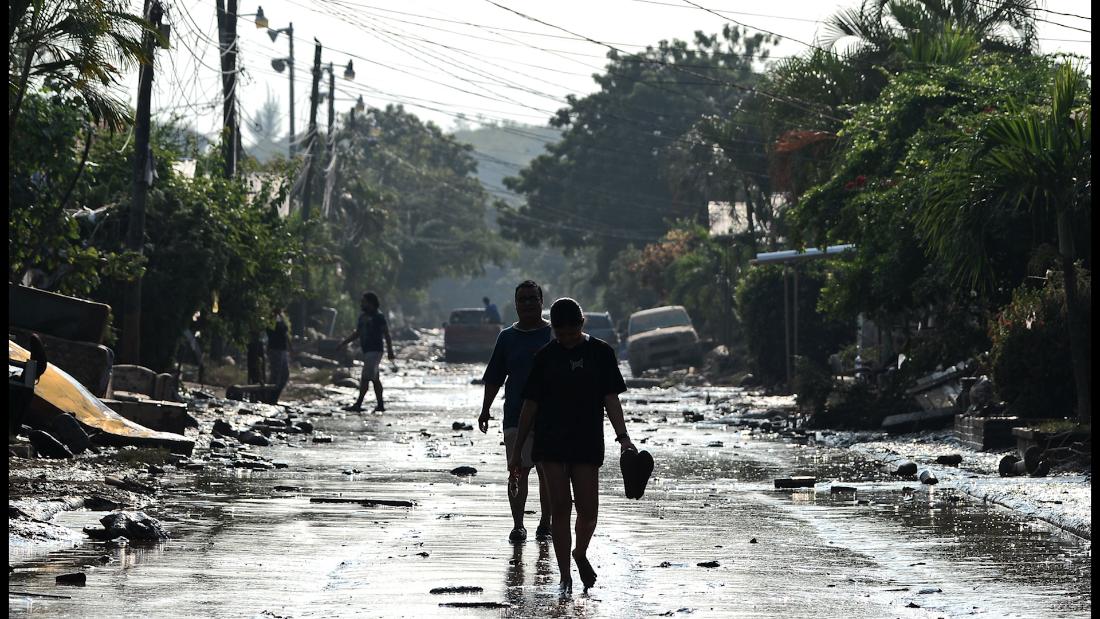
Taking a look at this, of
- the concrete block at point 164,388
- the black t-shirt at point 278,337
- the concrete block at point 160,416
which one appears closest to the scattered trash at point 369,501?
the concrete block at point 160,416

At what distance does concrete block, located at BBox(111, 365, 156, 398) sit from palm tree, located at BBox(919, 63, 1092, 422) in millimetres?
10901

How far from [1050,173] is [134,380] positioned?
12212 mm

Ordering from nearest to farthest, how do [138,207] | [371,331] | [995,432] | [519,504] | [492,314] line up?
1. [519,504]
2. [995,432]
3. [138,207]
4. [371,331]
5. [492,314]

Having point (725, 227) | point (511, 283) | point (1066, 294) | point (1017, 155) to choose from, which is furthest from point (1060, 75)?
point (511, 283)

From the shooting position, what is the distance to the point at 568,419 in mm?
9453

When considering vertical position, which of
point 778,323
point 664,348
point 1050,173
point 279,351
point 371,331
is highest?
point 1050,173

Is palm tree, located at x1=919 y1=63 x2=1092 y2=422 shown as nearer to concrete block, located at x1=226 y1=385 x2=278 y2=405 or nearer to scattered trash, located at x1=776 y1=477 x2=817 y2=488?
scattered trash, located at x1=776 y1=477 x2=817 y2=488

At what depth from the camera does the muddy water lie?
8.69 metres

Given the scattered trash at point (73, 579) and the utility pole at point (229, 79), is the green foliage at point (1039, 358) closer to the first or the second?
the scattered trash at point (73, 579)

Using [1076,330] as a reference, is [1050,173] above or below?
above

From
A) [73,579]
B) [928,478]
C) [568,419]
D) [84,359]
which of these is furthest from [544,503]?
[84,359]

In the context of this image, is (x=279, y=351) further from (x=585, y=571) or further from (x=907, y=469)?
(x=585, y=571)

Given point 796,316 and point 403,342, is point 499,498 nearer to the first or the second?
point 796,316

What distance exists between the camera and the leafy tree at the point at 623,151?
92.4 meters
